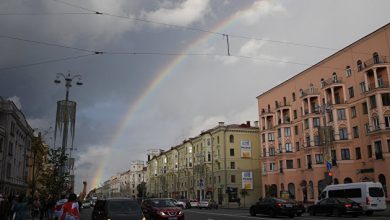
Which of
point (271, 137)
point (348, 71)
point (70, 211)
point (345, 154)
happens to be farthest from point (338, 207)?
point (271, 137)

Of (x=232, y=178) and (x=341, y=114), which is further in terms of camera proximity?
(x=232, y=178)

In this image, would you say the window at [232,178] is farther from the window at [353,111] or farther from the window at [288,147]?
the window at [353,111]

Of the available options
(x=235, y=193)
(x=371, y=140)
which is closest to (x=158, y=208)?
(x=371, y=140)

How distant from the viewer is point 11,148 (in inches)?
2248

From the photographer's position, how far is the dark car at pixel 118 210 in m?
15.8

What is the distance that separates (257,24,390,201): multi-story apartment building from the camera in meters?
48.4

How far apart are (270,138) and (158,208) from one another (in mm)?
56890

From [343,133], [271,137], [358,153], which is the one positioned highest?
[271,137]

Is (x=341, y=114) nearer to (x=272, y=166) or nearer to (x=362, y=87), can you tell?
(x=362, y=87)

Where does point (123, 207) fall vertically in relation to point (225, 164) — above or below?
Result: below

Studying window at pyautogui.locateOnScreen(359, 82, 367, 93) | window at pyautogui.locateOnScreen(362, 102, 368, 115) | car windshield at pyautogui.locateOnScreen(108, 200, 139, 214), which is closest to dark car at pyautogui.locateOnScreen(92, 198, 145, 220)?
car windshield at pyautogui.locateOnScreen(108, 200, 139, 214)

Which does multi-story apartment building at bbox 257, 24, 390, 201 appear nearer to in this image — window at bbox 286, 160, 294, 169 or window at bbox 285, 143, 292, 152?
window at bbox 285, 143, 292, 152

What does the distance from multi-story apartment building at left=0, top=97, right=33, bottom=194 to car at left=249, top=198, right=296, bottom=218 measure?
120ft

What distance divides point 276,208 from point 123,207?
1397 cm
